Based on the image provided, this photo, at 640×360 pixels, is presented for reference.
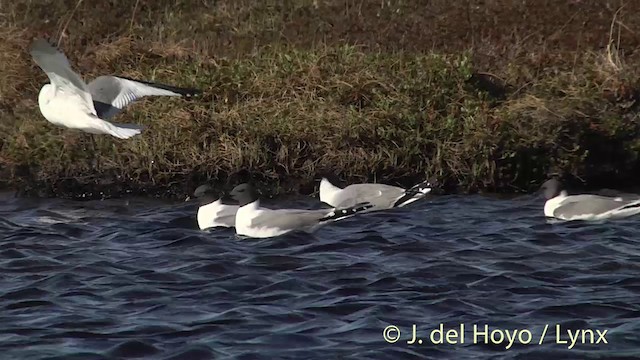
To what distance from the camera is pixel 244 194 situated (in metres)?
10.8

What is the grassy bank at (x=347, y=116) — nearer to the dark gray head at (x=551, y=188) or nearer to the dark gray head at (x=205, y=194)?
the dark gray head at (x=551, y=188)

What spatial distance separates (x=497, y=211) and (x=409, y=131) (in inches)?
46.4

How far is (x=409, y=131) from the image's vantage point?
38.5 ft

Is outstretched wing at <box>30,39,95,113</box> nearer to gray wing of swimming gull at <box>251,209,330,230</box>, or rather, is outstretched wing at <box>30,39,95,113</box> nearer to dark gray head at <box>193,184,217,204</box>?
dark gray head at <box>193,184,217,204</box>

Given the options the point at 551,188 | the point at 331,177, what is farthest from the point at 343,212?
the point at 551,188

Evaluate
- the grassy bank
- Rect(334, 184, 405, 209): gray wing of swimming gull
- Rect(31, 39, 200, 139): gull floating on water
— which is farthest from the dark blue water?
Rect(31, 39, 200, 139): gull floating on water

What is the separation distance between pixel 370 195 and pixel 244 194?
1039mm

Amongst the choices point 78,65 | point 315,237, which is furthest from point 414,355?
point 78,65

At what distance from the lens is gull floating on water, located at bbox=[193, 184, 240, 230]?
10891 millimetres

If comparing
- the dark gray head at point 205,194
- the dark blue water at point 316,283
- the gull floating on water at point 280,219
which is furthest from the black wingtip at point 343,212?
the dark gray head at point 205,194

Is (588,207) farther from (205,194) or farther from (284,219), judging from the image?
(205,194)

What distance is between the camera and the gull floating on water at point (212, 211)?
10891mm

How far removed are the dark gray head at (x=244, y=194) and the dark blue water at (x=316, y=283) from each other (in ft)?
0.97

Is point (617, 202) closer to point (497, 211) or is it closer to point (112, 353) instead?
point (497, 211)
